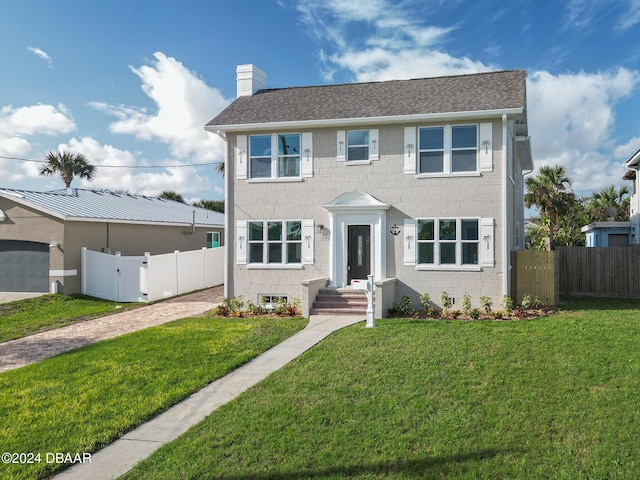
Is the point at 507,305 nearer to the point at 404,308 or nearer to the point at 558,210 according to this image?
the point at 404,308

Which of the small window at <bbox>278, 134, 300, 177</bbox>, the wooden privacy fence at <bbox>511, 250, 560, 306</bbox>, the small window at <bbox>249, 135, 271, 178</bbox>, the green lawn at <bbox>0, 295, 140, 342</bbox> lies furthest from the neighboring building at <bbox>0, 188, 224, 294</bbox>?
the wooden privacy fence at <bbox>511, 250, 560, 306</bbox>

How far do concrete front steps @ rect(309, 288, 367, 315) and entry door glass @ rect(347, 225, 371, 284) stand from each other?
1.92ft

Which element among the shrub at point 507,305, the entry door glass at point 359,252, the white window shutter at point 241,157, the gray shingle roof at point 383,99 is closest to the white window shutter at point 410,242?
the entry door glass at point 359,252

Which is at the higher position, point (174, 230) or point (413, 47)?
point (413, 47)

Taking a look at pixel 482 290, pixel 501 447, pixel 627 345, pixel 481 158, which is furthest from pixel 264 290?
pixel 501 447

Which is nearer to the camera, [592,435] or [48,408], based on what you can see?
[592,435]

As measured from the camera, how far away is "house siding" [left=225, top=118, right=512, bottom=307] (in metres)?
13.8

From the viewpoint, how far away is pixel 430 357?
845 cm

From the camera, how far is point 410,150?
567 inches

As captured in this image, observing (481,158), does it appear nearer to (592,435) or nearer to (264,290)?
(264,290)

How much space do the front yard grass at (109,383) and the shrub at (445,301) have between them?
4540 mm

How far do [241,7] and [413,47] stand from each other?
17.5 feet

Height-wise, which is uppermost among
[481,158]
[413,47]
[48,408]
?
[413,47]

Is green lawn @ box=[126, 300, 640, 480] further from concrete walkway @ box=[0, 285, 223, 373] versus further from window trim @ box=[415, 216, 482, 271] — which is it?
concrete walkway @ box=[0, 285, 223, 373]
